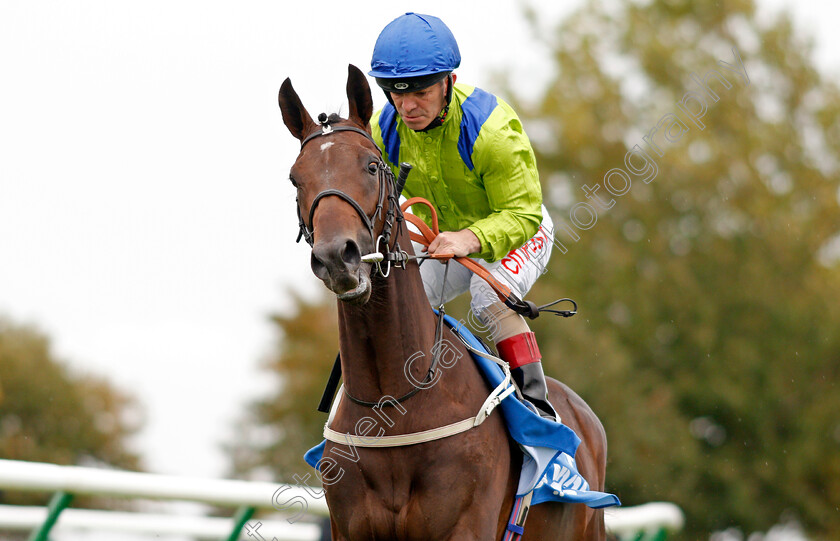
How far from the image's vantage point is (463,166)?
14.6ft

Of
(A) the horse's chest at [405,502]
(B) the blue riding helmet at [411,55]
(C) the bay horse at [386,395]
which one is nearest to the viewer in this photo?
(C) the bay horse at [386,395]

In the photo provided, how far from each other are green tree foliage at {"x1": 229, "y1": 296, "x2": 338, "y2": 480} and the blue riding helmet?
18668 millimetres

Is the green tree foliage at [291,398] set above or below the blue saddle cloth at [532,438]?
below

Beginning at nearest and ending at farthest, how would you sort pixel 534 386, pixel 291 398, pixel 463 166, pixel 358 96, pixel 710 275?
pixel 358 96 < pixel 463 166 < pixel 534 386 < pixel 710 275 < pixel 291 398

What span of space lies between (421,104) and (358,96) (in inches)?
15.5

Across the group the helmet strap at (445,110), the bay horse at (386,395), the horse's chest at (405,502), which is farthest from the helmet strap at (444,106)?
the horse's chest at (405,502)

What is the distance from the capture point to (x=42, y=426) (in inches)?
1046

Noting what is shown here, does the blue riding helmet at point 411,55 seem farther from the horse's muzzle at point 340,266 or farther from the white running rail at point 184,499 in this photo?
the white running rail at point 184,499

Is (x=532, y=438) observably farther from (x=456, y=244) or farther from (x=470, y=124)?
(x=470, y=124)

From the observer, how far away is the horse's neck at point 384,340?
382 cm

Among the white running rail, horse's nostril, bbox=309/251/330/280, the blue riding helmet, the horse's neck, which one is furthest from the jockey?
the white running rail

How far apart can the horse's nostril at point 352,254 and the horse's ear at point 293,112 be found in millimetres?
728

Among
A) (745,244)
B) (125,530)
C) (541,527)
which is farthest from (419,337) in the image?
(745,244)

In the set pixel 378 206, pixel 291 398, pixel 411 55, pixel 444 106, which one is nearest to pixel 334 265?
pixel 378 206
